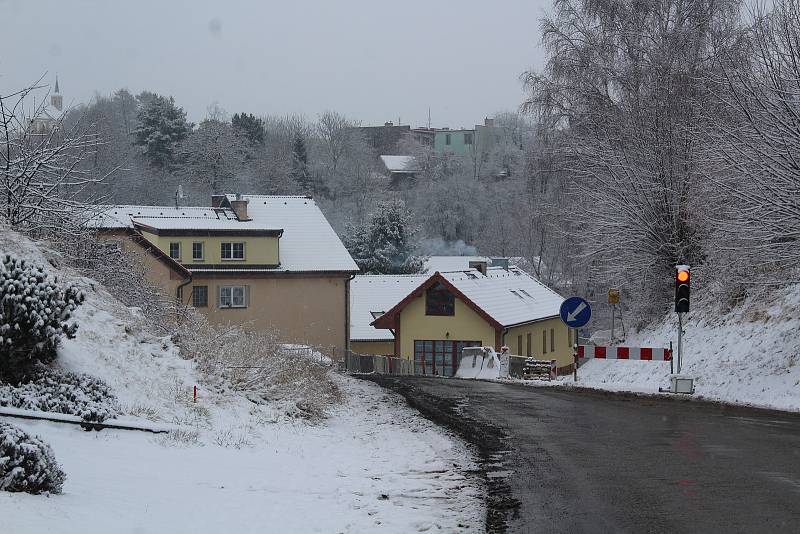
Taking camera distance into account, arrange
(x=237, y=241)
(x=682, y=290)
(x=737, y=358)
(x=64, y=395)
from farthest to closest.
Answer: (x=237, y=241) < (x=737, y=358) < (x=682, y=290) < (x=64, y=395)

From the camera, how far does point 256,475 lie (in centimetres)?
1008

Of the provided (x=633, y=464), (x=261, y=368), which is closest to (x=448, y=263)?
(x=261, y=368)

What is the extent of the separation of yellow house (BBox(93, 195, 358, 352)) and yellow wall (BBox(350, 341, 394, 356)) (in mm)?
5470

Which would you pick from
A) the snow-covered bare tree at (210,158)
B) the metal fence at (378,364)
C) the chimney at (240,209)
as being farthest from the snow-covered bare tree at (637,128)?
the snow-covered bare tree at (210,158)

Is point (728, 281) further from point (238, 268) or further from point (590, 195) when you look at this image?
point (238, 268)

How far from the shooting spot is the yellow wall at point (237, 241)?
46.4 metres

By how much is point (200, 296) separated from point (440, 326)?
11736 millimetres

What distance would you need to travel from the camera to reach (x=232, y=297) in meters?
46.6

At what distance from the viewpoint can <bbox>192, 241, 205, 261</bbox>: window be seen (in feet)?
153

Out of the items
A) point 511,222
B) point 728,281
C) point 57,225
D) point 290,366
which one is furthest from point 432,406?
point 511,222

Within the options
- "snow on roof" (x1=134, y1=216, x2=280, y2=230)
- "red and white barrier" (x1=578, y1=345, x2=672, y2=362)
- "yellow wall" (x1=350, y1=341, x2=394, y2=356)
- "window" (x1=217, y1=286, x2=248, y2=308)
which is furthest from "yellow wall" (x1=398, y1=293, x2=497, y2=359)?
"red and white barrier" (x1=578, y1=345, x2=672, y2=362)

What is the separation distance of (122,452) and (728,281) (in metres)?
17.6

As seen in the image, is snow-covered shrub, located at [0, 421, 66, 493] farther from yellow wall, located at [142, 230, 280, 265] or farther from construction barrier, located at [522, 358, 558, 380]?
yellow wall, located at [142, 230, 280, 265]

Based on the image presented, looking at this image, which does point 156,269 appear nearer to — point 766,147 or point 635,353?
point 635,353
